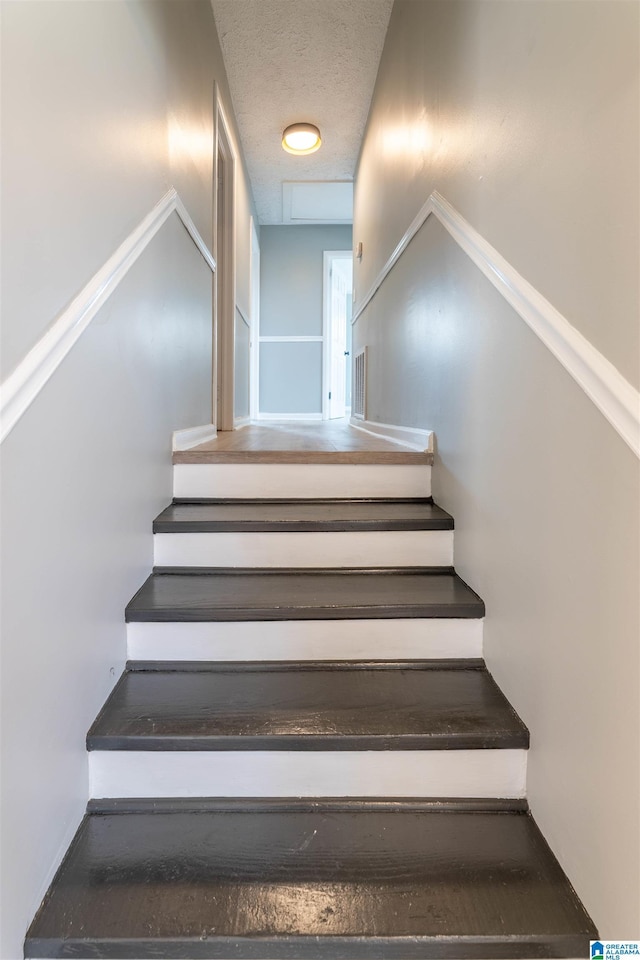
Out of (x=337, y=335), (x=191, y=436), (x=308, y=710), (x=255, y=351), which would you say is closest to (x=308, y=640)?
(x=308, y=710)

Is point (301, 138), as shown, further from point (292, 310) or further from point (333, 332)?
point (333, 332)

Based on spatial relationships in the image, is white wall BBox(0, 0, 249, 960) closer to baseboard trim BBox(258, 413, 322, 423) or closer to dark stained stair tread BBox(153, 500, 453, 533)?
dark stained stair tread BBox(153, 500, 453, 533)

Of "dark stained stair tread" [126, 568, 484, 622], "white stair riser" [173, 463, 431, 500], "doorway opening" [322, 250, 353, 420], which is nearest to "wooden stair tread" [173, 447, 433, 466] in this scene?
"white stair riser" [173, 463, 431, 500]

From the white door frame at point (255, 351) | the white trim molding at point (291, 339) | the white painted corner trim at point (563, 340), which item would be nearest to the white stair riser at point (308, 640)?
the white painted corner trim at point (563, 340)

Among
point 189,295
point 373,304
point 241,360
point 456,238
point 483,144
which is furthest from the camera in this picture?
point 241,360

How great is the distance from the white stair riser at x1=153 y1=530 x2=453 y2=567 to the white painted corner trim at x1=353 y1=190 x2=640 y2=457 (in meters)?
0.79

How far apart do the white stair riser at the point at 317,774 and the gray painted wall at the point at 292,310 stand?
5036 millimetres

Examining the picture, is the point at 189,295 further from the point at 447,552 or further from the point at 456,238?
the point at 447,552

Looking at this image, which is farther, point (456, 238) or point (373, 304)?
point (373, 304)

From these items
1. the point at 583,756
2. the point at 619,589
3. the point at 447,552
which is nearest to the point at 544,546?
the point at 619,589

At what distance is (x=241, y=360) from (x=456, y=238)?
9.20 ft

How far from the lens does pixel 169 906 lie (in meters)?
0.88

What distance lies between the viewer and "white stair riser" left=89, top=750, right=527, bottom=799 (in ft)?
3.61

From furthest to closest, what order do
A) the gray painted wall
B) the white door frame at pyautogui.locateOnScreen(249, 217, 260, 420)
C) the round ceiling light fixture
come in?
the gray painted wall < the white door frame at pyautogui.locateOnScreen(249, 217, 260, 420) < the round ceiling light fixture
